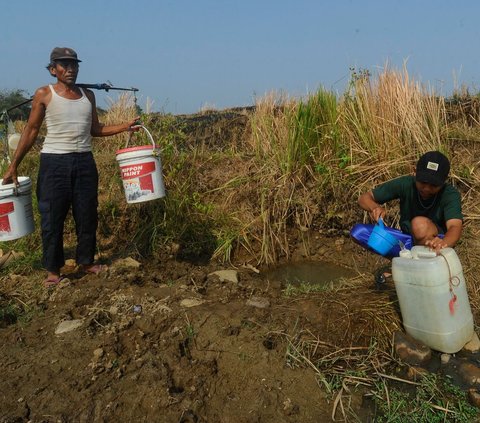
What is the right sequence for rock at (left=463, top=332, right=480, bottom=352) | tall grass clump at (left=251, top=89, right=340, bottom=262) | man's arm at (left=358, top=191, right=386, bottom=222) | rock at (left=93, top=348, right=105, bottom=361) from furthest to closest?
1. tall grass clump at (left=251, top=89, right=340, bottom=262)
2. man's arm at (left=358, top=191, right=386, bottom=222)
3. rock at (left=463, top=332, right=480, bottom=352)
4. rock at (left=93, top=348, right=105, bottom=361)

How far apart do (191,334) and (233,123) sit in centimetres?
539

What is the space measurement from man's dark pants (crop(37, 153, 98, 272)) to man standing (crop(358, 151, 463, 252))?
81.0 inches

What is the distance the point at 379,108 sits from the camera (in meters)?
4.67

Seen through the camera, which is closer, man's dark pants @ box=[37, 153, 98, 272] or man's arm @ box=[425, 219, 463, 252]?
man's arm @ box=[425, 219, 463, 252]

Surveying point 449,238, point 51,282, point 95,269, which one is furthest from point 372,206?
point 51,282

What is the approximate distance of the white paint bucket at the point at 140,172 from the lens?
3.46m

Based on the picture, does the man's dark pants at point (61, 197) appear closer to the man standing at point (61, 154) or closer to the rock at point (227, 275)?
the man standing at point (61, 154)

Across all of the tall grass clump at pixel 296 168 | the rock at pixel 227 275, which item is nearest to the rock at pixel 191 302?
the rock at pixel 227 275

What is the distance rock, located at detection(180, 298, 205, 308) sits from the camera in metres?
3.12

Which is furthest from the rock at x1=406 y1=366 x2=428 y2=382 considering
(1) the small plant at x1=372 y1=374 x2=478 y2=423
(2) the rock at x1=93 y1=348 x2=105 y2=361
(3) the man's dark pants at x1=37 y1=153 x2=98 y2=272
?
(3) the man's dark pants at x1=37 y1=153 x2=98 y2=272

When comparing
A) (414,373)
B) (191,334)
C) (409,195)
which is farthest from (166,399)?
(409,195)

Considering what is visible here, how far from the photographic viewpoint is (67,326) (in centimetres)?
291

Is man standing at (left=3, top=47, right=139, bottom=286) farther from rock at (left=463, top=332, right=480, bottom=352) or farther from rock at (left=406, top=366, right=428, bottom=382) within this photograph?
rock at (left=463, top=332, right=480, bottom=352)

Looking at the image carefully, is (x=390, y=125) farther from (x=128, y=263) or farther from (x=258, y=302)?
(x=128, y=263)
